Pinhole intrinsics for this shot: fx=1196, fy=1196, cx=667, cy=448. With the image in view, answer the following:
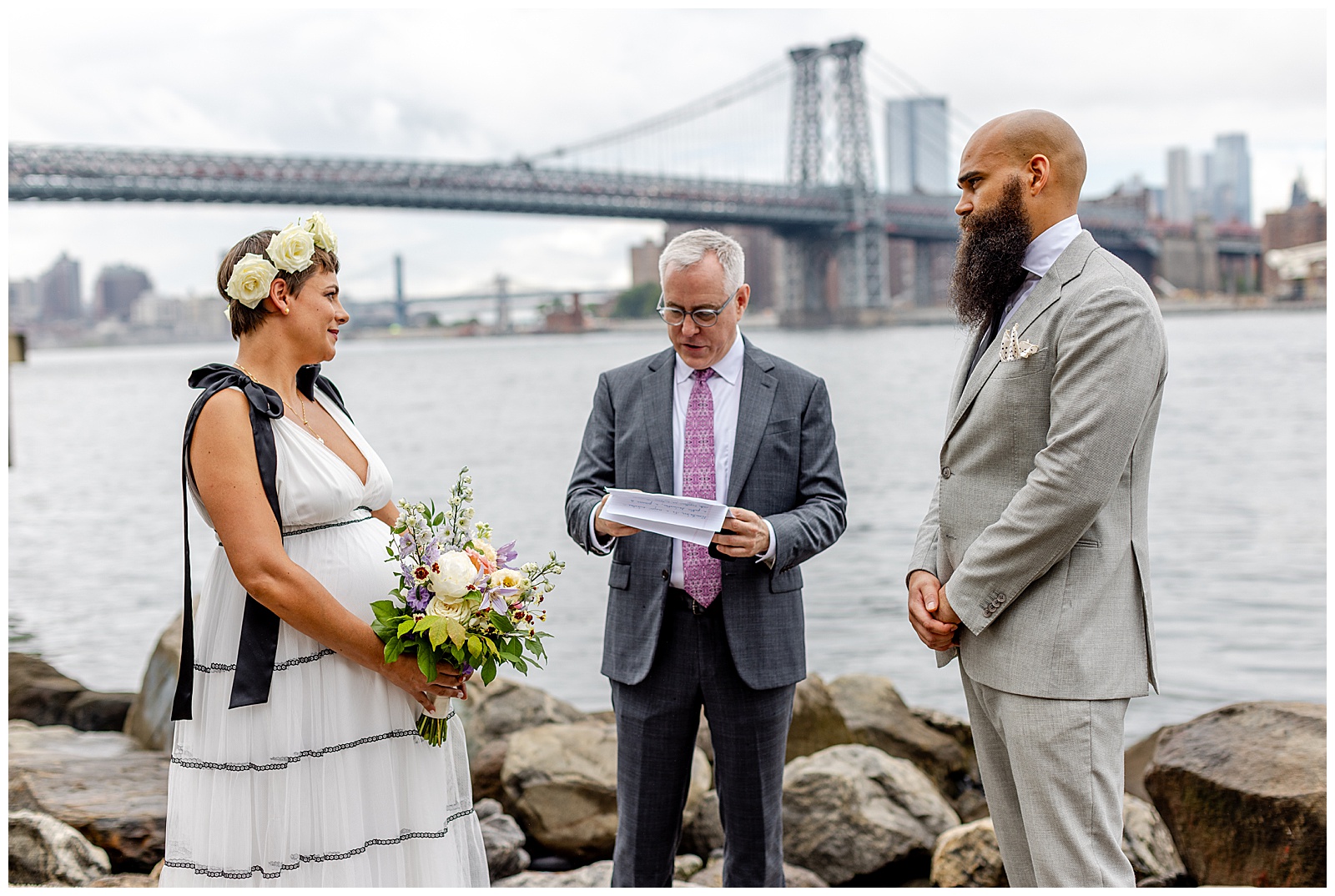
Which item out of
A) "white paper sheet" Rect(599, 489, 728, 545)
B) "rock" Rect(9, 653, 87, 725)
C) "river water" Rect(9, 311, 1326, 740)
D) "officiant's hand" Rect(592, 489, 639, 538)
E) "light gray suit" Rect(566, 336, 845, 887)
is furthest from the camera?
"river water" Rect(9, 311, 1326, 740)

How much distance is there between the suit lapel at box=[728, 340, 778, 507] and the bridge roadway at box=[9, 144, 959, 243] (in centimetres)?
2504

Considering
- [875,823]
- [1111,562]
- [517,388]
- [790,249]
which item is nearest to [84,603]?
[875,823]

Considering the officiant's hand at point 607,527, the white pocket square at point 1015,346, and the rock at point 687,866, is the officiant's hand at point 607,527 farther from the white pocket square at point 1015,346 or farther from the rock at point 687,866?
the rock at point 687,866

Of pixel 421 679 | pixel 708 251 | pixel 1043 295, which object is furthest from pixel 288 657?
pixel 1043 295

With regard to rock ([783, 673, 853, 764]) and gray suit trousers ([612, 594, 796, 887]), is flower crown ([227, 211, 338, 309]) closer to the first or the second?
gray suit trousers ([612, 594, 796, 887])

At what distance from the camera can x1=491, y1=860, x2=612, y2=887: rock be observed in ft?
10.8

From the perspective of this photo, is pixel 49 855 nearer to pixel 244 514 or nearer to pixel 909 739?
pixel 244 514

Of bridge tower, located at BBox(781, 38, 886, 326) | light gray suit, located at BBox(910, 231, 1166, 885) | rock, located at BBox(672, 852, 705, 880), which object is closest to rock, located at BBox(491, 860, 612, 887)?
rock, located at BBox(672, 852, 705, 880)

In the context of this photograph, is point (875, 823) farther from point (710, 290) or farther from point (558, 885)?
point (710, 290)

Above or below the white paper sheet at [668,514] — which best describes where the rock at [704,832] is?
below

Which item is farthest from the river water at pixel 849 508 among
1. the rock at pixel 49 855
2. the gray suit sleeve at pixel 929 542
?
the rock at pixel 49 855

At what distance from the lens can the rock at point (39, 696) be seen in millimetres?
6105

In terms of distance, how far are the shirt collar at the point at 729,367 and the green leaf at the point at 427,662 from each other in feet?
2.79

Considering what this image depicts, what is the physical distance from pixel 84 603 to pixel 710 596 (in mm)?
10215
